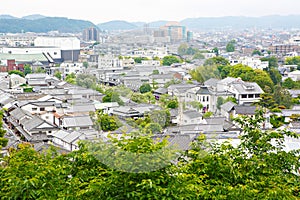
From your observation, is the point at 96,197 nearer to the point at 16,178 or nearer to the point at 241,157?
the point at 16,178

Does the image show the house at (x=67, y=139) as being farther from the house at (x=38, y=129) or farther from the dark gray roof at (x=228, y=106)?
the dark gray roof at (x=228, y=106)

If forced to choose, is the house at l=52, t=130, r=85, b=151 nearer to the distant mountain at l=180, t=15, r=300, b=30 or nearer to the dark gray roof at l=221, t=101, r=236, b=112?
the distant mountain at l=180, t=15, r=300, b=30

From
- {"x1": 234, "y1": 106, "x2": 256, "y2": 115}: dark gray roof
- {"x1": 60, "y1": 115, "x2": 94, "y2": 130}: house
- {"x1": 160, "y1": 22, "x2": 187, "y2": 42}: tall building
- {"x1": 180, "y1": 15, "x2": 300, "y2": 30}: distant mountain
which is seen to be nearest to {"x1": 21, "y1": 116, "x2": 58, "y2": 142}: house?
{"x1": 60, "y1": 115, "x2": 94, "y2": 130}: house

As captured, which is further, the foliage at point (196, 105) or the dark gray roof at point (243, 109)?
the dark gray roof at point (243, 109)

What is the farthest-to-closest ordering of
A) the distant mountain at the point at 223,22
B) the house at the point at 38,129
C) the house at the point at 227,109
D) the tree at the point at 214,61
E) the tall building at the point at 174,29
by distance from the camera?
the house at the point at 227,109
the house at the point at 38,129
the tree at the point at 214,61
the distant mountain at the point at 223,22
the tall building at the point at 174,29

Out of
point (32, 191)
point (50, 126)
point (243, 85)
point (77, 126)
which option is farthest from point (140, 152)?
point (243, 85)

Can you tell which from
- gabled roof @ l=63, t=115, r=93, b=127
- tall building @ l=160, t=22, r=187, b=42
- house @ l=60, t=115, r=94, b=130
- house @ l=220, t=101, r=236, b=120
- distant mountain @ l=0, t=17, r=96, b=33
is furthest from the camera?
distant mountain @ l=0, t=17, r=96, b=33

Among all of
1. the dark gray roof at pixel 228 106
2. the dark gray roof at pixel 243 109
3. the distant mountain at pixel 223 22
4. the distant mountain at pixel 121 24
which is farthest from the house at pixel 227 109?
the distant mountain at pixel 121 24

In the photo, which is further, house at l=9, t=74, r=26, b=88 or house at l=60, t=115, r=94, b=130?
house at l=9, t=74, r=26, b=88
